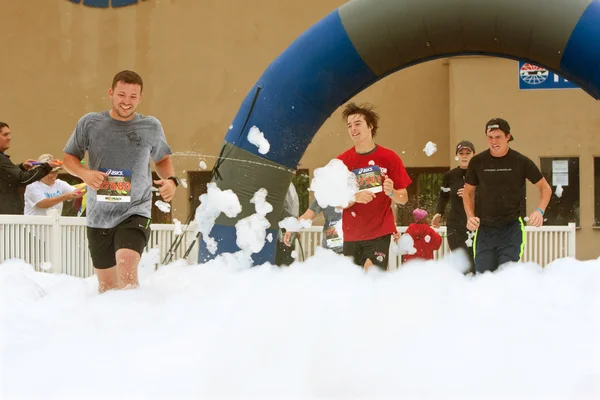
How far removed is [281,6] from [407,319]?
11.4 meters

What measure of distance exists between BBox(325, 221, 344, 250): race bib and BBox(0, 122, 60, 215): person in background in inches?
86.3

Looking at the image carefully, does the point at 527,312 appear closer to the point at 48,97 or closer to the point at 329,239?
the point at 329,239

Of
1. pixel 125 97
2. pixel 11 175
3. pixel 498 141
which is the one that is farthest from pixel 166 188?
pixel 11 175

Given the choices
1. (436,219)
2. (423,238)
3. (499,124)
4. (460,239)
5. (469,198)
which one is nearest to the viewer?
(499,124)

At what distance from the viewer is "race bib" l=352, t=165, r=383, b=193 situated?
5148 millimetres

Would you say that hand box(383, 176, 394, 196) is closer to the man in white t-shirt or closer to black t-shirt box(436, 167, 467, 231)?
black t-shirt box(436, 167, 467, 231)

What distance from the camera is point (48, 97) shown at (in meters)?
14.5

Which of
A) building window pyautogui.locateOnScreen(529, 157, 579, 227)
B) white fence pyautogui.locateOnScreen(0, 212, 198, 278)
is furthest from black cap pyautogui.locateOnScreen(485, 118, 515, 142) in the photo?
building window pyautogui.locateOnScreen(529, 157, 579, 227)

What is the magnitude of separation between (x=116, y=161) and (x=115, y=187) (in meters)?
0.15

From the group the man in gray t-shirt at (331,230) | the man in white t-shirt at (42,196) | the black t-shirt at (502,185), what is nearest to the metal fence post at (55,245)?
the man in white t-shirt at (42,196)

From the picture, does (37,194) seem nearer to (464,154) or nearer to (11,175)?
(11,175)

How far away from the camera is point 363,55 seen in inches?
187

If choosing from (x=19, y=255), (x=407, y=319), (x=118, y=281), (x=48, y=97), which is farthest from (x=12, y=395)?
(x=48, y=97)

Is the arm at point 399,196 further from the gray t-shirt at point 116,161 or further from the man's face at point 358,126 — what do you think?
the gray t-shirt at point 116,161
